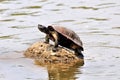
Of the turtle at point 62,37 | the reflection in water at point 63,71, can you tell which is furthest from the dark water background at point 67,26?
the turtle at point 62,37

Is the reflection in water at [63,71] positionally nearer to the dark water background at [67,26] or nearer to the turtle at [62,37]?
the dark water background at [67,26]

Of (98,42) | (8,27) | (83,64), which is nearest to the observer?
(83,64)

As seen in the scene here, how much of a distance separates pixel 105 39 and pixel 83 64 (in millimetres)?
2054

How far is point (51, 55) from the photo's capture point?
10695mm

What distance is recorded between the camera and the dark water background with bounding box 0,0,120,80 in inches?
397

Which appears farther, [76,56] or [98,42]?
[98,42]

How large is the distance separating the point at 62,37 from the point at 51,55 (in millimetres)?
434

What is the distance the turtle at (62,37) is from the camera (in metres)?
10.7

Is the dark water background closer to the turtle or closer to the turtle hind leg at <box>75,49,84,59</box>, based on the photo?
the turtle hind leg at <box>75,49,84,59</box>

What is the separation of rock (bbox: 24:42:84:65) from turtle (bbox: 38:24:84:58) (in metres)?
0.12

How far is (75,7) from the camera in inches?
643

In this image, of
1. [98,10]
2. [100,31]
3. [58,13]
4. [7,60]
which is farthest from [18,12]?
[7,60]

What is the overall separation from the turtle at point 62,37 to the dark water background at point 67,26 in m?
0.41

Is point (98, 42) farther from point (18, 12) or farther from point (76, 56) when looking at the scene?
point (18, 12)
